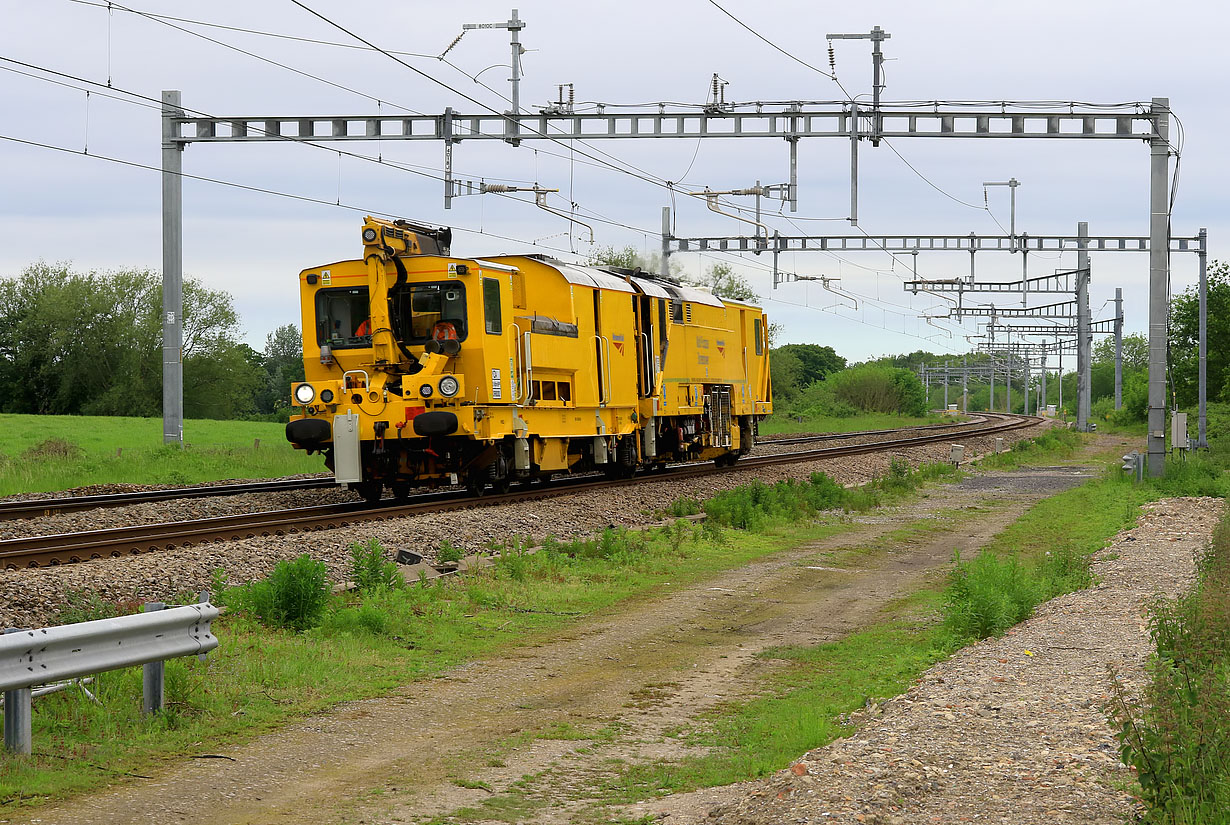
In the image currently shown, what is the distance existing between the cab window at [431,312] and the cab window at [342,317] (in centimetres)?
62

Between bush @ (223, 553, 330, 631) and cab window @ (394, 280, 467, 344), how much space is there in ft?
27.5

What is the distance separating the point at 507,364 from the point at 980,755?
1295 cm

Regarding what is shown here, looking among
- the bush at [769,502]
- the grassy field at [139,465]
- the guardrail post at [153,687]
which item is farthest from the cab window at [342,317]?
the guardrail post at [153,687]

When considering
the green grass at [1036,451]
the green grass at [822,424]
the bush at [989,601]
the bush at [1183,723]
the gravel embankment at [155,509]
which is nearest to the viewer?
the bush at [1183,723]

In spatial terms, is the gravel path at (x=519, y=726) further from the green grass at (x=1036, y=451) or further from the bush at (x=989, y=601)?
the green grass at (x=1036, y=451)

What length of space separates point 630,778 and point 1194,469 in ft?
71.8

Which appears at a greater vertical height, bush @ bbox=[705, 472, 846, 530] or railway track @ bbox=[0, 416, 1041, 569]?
railway track @ bbox=[0, 416, 1041, 569]

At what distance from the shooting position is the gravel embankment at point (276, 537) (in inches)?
396

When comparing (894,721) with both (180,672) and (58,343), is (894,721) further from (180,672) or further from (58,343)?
(58,343)

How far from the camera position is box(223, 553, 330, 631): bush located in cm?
978

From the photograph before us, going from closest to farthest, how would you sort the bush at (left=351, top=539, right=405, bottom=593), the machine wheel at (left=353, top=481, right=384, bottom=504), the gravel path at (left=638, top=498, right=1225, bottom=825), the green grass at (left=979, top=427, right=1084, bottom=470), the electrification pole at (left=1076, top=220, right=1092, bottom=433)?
the gravel path at (left=638, top=498, right=1225, bottom=825)
the bush at (left=351, top=539, right=405, bottom=593)
the machine wheel at (left=353, top=481, right=384, bottom=504)
the green grass at (left=979, top=427, right=1084, bottom=470)
the electrification pole at (left=1076, top=220, right=1092, bottom=433)

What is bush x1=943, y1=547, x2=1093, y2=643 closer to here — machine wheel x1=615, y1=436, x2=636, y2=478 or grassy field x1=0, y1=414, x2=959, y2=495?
machine wheel x1=615, y1=436, x2=636, y2=478

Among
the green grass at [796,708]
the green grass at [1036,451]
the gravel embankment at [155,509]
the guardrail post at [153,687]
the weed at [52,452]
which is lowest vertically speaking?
the green grass at [796,708]

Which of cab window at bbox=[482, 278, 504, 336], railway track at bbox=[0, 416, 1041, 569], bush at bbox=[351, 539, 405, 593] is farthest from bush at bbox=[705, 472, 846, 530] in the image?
bush at bbox=[351, 539, 405, 593]
